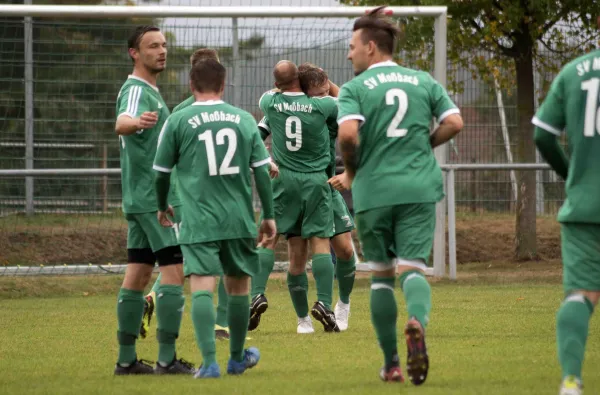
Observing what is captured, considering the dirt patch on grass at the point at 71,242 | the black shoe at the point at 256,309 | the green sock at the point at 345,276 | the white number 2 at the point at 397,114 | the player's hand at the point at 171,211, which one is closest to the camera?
the white number 2 at the point at 397,114

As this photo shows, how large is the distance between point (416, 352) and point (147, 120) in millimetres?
2207

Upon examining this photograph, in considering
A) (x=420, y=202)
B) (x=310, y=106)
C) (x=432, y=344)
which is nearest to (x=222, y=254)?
(x=420, y=202)

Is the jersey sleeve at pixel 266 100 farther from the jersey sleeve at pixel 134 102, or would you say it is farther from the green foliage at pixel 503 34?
the green foliage at pixel 503 34

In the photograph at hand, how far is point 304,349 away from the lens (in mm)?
8656

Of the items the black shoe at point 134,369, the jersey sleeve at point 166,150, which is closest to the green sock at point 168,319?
the black shoe at point 134,369

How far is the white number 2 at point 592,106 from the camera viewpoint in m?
5.69

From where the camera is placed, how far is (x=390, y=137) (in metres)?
6.73

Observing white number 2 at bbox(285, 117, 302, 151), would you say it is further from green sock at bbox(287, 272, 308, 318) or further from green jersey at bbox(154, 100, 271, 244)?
green jersey at bbox(154, 100, 271, 244)

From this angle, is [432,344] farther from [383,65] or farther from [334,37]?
[334,37]

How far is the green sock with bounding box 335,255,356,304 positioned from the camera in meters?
10.4

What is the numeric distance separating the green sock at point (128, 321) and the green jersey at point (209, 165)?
30.3 inches

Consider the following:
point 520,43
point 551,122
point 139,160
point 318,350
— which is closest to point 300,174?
point 318,350

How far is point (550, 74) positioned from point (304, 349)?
11147mm

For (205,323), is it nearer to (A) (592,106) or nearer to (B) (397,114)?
(B) (397,114)
